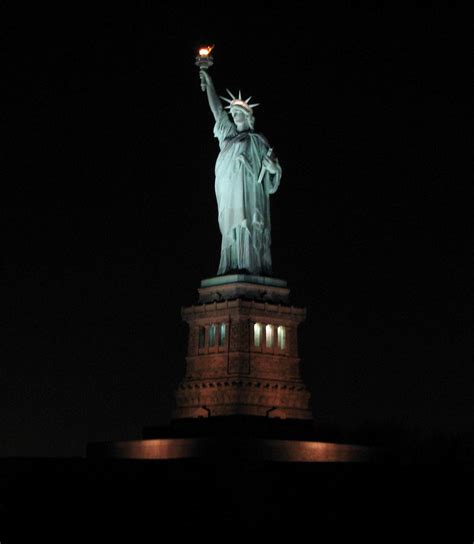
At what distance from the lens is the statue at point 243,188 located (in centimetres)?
3509

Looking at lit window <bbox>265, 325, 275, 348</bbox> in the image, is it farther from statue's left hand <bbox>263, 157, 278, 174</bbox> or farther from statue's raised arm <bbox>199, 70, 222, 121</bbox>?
statue's raised arm <bbox>199, 70, 222, 121</bbox>

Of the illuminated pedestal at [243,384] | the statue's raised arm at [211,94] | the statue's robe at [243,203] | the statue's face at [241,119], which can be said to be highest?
the statue's raised arm at [211,94]

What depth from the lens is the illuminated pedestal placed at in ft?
102

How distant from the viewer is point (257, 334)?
1330 inches

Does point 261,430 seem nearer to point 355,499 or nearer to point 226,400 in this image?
point 226,400

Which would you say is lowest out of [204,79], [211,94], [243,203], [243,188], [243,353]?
[243,353]

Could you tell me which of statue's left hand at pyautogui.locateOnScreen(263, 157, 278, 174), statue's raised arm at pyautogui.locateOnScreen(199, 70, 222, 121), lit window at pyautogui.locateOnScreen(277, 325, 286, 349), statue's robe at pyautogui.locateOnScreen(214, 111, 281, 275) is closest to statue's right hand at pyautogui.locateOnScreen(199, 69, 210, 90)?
statue's raised arm at pyautogui.locateOnScreen(199, 70, 222, 121)

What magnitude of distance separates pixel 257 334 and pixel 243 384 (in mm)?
1805

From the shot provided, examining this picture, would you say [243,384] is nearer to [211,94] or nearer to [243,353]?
[243,353]

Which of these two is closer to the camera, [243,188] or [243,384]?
[243,384]

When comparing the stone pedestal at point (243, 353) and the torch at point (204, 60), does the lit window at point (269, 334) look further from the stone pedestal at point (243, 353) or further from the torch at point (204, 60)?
the torch at point (204, 60)

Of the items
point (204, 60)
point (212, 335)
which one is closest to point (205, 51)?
point (204, 60)

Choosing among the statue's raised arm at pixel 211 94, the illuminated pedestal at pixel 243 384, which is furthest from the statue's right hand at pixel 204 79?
the illuminated pedestal at pixel 243 384

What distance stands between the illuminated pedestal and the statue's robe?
0.94 metres
